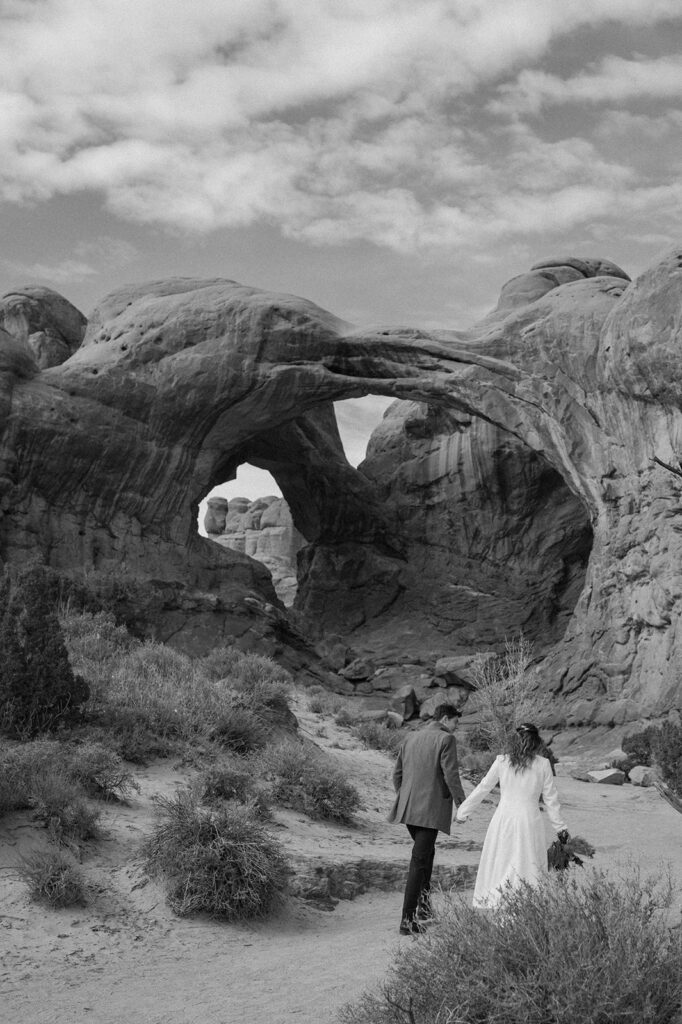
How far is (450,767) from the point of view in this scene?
21.1ft

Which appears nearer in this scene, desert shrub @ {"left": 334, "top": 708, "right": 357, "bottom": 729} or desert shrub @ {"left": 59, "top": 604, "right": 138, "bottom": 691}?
desert shrub @ {"left": 59, "top": 604, "right": 138, "bottom": 691}

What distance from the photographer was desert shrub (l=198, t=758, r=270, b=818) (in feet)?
27.2

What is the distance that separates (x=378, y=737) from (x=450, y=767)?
32.2ft

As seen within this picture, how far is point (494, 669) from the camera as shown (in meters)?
24.2

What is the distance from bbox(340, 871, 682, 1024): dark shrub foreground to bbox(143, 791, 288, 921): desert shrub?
258cm

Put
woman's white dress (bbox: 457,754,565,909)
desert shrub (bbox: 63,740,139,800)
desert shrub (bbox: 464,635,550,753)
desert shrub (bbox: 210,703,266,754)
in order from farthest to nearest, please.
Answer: desert shrub (bbox: 464,635,550,753)
desert shrub (bbox: 210,703,266,754)
desert shrub (bbox: 63,740,139,800)
woman's white dress (bbox: 457,754,565,909)

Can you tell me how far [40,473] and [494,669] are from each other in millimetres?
12009

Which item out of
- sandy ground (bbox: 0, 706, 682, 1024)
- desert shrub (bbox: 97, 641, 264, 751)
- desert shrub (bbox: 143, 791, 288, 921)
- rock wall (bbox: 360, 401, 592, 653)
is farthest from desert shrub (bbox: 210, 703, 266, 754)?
rock wall (bbox: 360, 401, 592, 653)

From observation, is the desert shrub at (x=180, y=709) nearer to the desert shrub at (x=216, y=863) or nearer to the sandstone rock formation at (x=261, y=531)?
the desert shrub at (x=216, y=863)

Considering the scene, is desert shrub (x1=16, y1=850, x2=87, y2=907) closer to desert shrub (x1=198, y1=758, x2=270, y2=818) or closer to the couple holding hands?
desert shrub (x1=198, y1=758, x2=270, y2=818)

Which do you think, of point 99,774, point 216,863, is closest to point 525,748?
point 216,863

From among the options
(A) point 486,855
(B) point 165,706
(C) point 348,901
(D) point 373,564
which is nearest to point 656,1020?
(A) point 486,855

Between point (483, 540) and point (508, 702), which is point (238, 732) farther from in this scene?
point (483, 540)

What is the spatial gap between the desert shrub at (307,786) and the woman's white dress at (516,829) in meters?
3.78
